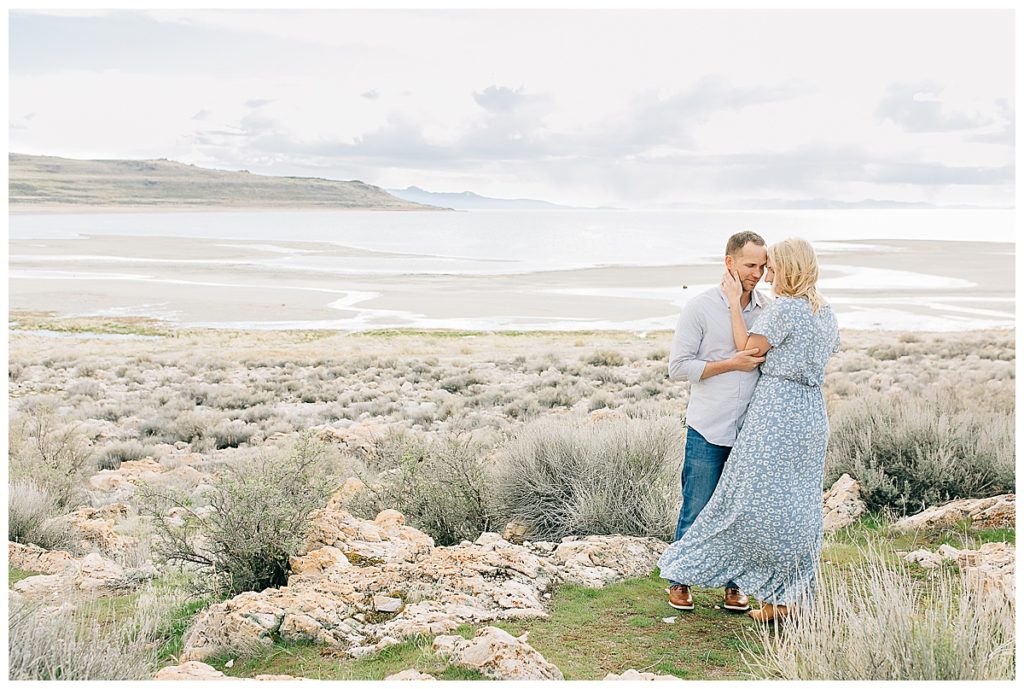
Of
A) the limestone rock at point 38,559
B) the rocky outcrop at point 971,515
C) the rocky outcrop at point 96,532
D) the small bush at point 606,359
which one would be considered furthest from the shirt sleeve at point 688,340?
the small bush at point 606,359

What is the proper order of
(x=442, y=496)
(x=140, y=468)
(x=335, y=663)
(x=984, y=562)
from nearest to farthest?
(x=335, y=663) → (x=984, y=562) → (x=442, y=496) → (x=140, y=468)

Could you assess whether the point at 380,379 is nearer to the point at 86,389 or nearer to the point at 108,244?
the point at 86,389

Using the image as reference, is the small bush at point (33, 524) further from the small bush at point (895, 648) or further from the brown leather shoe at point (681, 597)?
the small bush at point (895, 648)

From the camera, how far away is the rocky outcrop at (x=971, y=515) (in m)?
5.92

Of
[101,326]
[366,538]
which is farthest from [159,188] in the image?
[366,538]

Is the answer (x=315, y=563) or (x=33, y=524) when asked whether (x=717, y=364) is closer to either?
(x=315, y=563)

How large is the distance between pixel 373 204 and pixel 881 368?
18283 centimetres

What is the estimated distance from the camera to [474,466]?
6609 mm

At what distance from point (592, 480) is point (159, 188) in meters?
174

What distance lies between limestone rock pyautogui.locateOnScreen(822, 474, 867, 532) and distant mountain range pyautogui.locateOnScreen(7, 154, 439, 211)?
158m

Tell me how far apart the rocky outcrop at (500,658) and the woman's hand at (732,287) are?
191 centimetres

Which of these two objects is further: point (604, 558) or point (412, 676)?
point (604, 558)

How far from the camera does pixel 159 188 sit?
16538 centimetres

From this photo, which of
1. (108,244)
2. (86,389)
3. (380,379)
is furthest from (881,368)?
(108,244)
